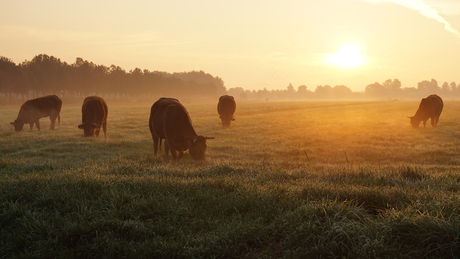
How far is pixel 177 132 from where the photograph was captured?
10.8 metres

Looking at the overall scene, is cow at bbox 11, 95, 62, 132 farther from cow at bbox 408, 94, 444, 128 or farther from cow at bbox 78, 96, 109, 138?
cow at bbox 408, 94, 444, 128

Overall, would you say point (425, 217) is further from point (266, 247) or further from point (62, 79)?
point (62, 79)

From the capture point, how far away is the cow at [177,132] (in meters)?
10.4

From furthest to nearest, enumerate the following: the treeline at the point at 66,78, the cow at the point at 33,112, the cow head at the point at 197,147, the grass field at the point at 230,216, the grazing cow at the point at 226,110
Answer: the treeline at the point at 66,78 → the grazing cow at the point at 226,110 → the cow at the point at 33,112 → the cow head at the point at 197,147 → the grass field at the point at 230,216

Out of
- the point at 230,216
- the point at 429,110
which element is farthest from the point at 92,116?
the point at 429,110

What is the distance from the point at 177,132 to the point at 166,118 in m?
0.72

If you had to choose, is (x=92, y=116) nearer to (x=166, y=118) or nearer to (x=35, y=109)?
(x=166, y=118)

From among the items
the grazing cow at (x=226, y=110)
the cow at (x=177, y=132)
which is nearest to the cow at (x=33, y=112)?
the grazing cow at (x=226, y=110)

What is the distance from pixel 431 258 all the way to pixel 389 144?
14.8m

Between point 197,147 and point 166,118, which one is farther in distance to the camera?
point 166,118

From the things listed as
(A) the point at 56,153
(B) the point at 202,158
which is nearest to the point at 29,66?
(A) the point at 56,153

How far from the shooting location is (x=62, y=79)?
75.1 m

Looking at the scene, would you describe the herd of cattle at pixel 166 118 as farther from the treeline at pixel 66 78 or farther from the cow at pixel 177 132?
the treeline at pixel 66 78

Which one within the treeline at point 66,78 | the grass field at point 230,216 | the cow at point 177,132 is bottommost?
the grass field at point 230,216
